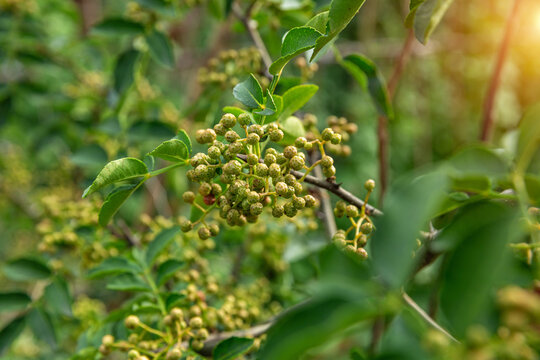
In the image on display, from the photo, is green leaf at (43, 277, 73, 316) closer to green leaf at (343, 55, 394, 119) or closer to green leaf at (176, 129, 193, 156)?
green leaf at (176, 129, 193, 156)

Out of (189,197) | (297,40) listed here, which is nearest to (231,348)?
(189,197)

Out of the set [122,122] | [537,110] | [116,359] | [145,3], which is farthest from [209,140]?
[116,359]

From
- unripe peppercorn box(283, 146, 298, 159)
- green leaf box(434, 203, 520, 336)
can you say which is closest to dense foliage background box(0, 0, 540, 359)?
green leaf box(434, 203, 520, 336)

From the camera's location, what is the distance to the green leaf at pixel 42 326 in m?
1.06

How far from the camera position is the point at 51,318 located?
1.08 m

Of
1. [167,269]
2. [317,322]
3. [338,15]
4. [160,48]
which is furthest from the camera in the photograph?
[160,48]

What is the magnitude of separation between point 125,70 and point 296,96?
0.72 meters

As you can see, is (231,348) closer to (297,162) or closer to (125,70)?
(297,162)

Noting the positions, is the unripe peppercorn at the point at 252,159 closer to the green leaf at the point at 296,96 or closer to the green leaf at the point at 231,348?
the green leaf at the point at 296,96

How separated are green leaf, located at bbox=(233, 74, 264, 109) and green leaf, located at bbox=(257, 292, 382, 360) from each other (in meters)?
0.35

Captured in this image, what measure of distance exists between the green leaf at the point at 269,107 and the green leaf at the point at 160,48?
64 cm

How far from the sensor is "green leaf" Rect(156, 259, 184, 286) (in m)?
0.85

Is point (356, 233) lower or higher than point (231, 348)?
higher

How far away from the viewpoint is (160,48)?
1.21 m
